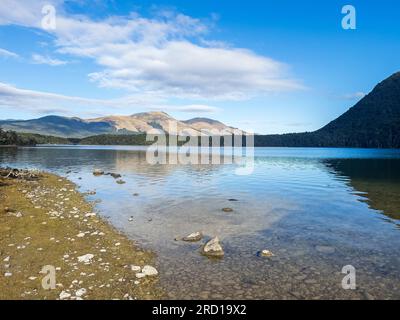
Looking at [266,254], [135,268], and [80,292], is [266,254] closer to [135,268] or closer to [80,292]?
[135,268]

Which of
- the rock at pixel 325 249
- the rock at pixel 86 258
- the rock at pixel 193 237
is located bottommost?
the rock at pixel 325 249

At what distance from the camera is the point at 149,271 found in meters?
15.1

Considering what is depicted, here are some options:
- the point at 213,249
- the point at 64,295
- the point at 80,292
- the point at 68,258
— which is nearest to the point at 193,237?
the point at 213,249

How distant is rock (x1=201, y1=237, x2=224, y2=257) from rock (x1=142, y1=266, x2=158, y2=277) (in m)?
3.80

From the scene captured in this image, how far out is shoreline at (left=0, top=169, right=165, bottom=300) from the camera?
12914 millimetres

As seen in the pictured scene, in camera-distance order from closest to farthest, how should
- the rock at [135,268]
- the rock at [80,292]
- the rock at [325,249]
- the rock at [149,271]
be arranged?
the rock at [80,292], the rock at [149,271], the rock at [135,268], the rock at [325,249]

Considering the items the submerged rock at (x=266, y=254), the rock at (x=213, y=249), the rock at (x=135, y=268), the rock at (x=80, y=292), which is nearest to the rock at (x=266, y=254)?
the submerged rock at (x=266, y=254)

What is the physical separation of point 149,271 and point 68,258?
4667mm

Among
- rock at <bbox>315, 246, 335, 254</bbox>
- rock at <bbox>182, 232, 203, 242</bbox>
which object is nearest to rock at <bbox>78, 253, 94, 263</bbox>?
rock at <bbox>182, 232, 203, 242</bbox>

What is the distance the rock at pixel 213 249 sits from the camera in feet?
59.4

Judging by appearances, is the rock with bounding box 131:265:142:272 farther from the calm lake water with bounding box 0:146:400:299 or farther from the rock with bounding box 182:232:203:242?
the rock with bounding box 182:232:203:242

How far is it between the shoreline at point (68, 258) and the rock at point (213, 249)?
3094 mm

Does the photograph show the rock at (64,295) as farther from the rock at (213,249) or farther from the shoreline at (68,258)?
the rock at (213,249)
